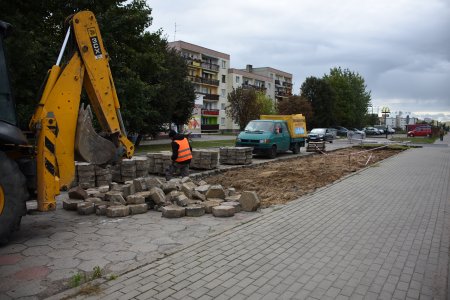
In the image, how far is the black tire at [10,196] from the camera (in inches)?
193

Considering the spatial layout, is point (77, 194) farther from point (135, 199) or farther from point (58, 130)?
point (58, 130)

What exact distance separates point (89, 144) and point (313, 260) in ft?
13.0

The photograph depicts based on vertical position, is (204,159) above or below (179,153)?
below

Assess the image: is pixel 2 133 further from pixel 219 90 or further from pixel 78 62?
pixel 219 90

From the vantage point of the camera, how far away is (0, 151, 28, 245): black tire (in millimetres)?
4891

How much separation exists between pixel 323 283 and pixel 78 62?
194 inches

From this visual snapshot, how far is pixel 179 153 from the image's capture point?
33.9 feet

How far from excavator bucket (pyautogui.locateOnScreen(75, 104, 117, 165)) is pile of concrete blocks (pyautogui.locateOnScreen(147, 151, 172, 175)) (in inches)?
227

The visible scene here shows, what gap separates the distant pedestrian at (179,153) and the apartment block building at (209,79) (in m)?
56.0

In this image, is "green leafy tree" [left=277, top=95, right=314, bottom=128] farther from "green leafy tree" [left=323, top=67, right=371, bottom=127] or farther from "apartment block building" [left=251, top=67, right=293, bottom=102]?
"apartment block building" [left=251, top=67, right=293, bottom=102]

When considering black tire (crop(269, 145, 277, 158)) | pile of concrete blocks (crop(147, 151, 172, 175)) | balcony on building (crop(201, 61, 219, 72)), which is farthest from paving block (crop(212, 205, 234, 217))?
balcony on building (crop(201, 61, 219, 72))

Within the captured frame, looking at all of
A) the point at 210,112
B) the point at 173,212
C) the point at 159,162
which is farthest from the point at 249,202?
the point at 210,112

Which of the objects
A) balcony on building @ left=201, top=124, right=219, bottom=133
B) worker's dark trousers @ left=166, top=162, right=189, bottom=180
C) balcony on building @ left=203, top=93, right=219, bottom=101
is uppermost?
balcony on building @ left=203, top=93, right=219, bottom=101

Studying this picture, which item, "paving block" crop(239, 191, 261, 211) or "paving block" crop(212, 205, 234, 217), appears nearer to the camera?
"paving block" crop(212, 205, 234, 217)
